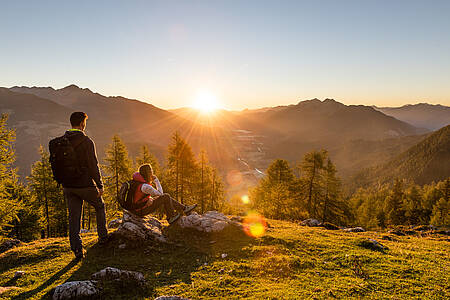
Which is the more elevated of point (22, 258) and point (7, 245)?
point (22, 258)

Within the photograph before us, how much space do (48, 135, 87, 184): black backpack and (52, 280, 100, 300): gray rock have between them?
110 inches

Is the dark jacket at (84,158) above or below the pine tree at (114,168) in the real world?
above

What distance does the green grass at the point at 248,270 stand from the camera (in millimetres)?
5637

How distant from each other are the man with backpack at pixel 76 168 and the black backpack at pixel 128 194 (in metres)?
1.57

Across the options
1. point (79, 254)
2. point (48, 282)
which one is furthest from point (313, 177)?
point (48, 282)

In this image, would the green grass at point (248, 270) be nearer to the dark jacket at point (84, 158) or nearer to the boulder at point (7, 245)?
the boulder at point (7, 245)

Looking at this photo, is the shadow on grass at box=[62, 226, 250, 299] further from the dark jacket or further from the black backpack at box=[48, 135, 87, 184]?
the black backpack at box=[48, 135, 87, 184]

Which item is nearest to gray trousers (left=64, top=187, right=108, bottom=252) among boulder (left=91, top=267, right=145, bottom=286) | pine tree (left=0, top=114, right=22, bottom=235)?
boulder (left=91, top=267, right=145, bottom=286)

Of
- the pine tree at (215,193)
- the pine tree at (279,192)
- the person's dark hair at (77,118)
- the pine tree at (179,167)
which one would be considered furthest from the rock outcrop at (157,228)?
the pine tree at (215,193)

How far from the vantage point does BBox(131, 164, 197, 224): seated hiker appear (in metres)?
8.43

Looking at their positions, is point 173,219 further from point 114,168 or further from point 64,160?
point 114,168

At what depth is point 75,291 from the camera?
4840 mm

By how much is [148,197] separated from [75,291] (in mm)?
4236

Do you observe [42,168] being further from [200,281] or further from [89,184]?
[200,281]
